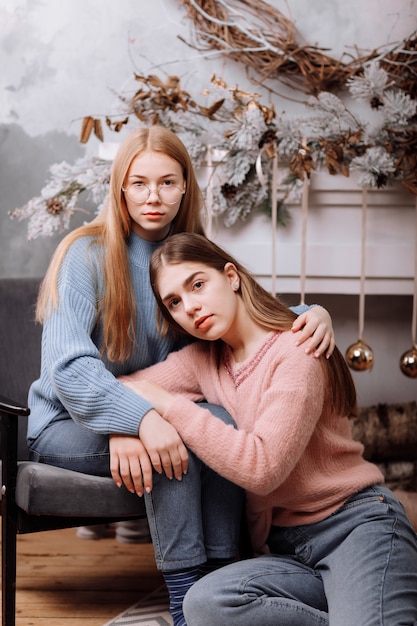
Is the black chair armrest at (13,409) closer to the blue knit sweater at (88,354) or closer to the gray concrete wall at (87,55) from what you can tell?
the blue knit sweater at (88,354)

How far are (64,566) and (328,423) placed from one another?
94 cm

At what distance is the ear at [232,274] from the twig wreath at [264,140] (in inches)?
25.9

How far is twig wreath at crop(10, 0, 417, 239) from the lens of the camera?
2.16 m

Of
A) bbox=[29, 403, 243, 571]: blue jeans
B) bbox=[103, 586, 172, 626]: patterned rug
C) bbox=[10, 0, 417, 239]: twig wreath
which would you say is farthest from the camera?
bbox=[10, 0, 417, 239]: twig wreath

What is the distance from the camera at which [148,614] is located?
1.75 m

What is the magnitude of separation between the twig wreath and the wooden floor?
2.86 feet

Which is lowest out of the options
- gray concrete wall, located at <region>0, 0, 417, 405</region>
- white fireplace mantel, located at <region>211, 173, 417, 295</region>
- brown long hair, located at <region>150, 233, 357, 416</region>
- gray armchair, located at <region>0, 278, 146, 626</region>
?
gray armchair, located at <region>0, 278, 146, 626</region>

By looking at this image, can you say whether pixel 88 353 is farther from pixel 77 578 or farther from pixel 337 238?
pixel 337 238

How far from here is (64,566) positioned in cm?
209

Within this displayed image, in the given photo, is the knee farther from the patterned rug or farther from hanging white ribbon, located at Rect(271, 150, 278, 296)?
hanging white ribbon, located at Rect(271, 150, 278, 296)

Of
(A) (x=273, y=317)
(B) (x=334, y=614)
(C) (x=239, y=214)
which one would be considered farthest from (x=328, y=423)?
(C) (x=239, y=214)

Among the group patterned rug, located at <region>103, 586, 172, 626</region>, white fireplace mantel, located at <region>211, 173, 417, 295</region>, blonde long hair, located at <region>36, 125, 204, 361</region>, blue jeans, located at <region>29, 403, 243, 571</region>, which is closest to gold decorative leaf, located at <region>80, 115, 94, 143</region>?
white fireplace mantel, located at <region>211, 173, 417, 295</region>

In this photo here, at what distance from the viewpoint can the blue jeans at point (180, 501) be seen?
144cm

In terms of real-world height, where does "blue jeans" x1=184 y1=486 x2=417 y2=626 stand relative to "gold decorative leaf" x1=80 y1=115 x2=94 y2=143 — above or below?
below
